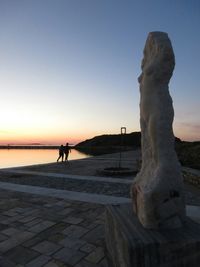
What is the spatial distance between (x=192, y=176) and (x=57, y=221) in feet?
17.5

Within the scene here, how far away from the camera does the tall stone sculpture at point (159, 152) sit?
3.32 m

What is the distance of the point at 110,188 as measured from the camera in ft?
29.3

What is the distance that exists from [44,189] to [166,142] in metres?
6.26

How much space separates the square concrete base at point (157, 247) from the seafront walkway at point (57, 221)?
3.01ft

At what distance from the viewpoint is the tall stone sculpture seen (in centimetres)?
332

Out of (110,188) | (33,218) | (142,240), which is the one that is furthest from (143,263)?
(110,188)

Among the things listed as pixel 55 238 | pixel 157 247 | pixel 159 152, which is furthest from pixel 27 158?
pixel 157 247

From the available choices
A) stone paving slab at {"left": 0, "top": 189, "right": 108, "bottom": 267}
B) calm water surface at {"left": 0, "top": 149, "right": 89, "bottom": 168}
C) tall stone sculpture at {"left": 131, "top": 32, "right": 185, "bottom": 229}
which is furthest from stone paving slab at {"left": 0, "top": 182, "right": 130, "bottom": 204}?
calm water surface at {"left": 0, "top": 149, "right": 89, "bottom": 168}

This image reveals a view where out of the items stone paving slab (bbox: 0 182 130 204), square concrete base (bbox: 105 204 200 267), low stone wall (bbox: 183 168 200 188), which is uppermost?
low stone wall (bbox: 183 168 200 188)

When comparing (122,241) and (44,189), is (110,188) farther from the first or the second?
(122,241)

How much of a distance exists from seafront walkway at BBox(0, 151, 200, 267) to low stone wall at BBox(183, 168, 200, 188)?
244 millimetres

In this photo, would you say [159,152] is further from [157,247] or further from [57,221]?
[57,221]

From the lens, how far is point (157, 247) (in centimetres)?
289

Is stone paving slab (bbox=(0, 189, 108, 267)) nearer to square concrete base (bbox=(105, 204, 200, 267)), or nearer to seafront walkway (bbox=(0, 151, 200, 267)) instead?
seafront walkway (bbox=(0, 151, 200, 267))
